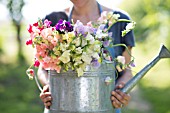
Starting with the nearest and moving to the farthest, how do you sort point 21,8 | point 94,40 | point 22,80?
1. point 94,40
2. point 21,8
3. point 22,80

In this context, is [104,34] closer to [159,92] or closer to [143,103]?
[143,103]

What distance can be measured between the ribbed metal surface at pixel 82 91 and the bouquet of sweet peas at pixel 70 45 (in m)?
0.04

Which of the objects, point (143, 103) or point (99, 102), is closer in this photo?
point (99, 102)

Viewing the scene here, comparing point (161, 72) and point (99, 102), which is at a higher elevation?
point (161, 72)

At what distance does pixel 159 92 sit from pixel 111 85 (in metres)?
8.68

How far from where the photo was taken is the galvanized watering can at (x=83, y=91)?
8.00ft

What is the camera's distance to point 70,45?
2369 mm

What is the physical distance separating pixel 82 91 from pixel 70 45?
0.23 meters

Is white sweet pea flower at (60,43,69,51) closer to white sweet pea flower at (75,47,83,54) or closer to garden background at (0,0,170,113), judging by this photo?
white sweet pea flower at (75,47,83,54)

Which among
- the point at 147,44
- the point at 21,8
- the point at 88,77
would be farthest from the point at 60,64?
the point at 147,44

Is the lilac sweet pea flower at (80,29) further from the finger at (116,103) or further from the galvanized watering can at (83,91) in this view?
the finger at (116,103)

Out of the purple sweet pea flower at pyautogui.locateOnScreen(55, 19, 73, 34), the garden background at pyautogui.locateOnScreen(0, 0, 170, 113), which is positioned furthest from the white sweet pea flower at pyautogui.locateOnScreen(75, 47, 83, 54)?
the garden background at pyautogui.locateOnScreen(0, 0, 170, 113)

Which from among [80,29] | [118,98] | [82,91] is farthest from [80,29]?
[118,98]

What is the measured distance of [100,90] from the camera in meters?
2.48
